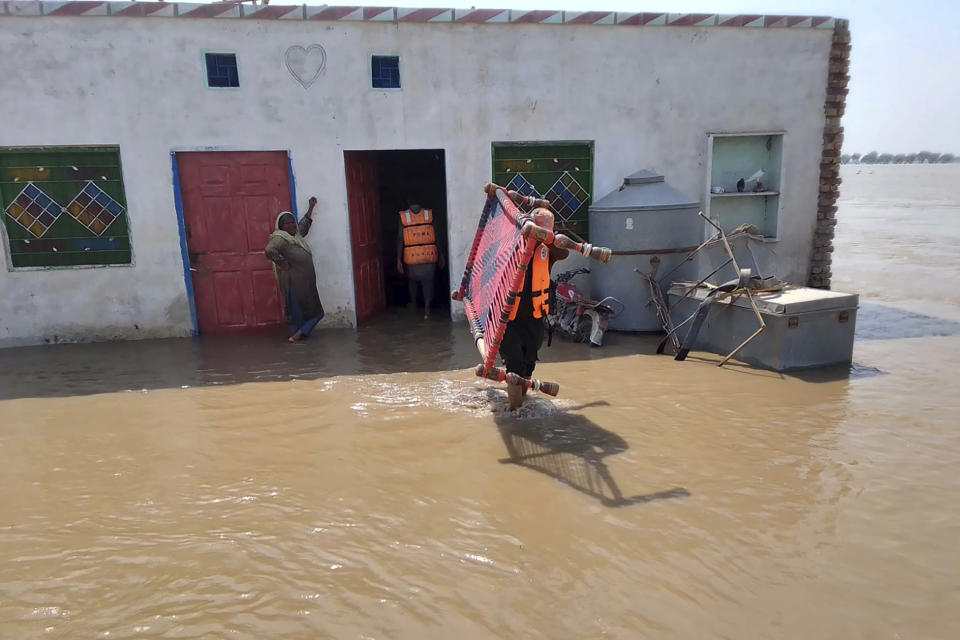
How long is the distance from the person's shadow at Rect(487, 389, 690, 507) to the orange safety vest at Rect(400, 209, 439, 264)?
373cm

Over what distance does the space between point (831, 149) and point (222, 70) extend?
7.77 meters

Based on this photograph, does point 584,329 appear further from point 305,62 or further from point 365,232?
point 305,62

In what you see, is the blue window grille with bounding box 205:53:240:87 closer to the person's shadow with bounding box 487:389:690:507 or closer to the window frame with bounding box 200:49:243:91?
the window frame with bounding box 200:49:243:91

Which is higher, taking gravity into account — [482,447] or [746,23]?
[746,23]

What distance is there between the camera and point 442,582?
273 cm

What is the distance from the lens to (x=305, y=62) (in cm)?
719

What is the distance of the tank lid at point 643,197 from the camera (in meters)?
7.12

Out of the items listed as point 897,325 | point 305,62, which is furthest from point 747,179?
point 305,62

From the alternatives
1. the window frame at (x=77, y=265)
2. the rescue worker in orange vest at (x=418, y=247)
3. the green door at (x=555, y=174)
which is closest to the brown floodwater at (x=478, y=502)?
the window frame at (x=77, y=265)

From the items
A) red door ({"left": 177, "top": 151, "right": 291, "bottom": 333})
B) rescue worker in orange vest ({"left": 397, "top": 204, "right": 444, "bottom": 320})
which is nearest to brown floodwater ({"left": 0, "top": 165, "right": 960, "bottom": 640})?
red door ({"left": 177, "top": 151, "right": 291, "bottom": 333})

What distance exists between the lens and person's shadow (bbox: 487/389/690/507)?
3547 mm

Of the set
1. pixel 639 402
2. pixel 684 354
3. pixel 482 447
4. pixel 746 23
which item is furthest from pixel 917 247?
pixel 482 447

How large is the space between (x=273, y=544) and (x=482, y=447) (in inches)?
59.8

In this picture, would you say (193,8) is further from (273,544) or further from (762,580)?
(762,580)
